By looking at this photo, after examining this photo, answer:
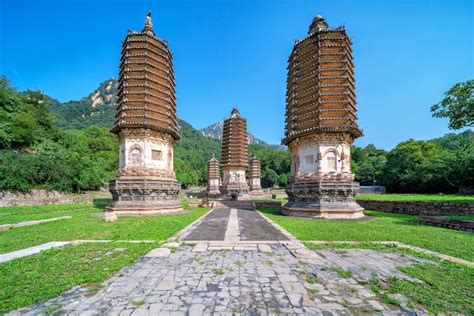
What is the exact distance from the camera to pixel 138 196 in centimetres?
1952

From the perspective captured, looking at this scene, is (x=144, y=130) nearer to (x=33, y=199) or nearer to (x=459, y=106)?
(x=33, y=199)

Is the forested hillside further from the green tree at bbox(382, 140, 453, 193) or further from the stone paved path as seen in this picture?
the stone paved path

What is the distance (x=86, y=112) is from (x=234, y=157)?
122m

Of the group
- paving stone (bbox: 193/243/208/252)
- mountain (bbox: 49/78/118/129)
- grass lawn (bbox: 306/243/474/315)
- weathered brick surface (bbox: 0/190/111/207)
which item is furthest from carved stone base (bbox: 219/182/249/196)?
mountain (bbox: 49/78/118/129)

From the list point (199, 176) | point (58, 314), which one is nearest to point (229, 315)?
point (58, 314)

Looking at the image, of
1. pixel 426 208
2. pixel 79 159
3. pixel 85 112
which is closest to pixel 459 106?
pixel 426 208

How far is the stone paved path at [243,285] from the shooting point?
12.7ft

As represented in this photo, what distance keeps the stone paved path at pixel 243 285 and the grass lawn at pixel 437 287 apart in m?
0.28

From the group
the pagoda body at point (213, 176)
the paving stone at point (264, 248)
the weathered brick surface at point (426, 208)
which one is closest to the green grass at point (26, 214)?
the paving stone at point (264, 248)

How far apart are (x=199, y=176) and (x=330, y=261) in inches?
Result: 3678

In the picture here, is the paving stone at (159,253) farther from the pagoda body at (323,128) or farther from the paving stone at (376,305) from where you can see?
the pagoda body at (323,128)

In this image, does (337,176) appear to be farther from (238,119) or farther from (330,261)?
(238,119)

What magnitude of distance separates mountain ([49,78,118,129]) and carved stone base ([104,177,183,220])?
90.2 m

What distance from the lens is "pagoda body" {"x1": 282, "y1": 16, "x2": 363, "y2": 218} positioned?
56.8 feet
